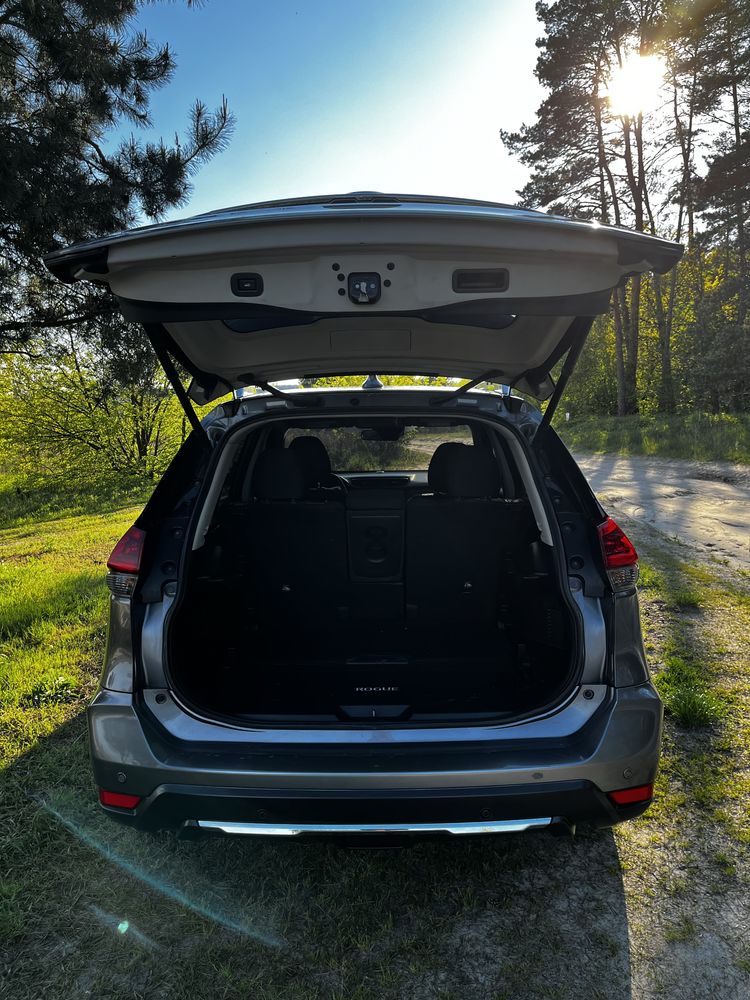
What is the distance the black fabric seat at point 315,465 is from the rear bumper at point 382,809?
1620 millimetres

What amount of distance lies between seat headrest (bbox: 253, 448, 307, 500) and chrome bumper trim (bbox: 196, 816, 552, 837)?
1.53m

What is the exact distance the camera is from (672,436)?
15000mm

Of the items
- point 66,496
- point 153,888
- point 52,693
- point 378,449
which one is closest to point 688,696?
point 153,888

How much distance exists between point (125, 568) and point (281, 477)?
109cm

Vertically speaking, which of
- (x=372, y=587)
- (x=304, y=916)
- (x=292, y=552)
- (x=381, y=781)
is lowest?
(x=304, y=916)

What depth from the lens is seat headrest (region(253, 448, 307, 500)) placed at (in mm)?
2869

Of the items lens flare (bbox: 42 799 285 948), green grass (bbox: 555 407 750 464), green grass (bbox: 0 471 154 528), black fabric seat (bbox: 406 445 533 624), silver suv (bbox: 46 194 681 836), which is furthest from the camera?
green grass (bbox: 0 471 154 528)

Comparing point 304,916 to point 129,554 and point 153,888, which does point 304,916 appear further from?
point 129,554

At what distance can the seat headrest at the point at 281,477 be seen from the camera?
9.41 ft

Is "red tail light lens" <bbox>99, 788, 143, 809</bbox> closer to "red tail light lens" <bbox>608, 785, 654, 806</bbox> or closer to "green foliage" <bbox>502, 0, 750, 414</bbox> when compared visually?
"red tail light lens" <bbox>608, 785, 654, 806</bbox>

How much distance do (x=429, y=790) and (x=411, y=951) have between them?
53cm

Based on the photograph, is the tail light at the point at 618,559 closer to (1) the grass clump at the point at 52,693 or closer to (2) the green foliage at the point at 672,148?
(1) the grass clump at the point at 52,693

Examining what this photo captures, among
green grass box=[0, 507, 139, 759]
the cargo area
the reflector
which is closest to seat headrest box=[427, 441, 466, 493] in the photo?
the cargo area

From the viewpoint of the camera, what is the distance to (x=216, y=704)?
6.73 feet
